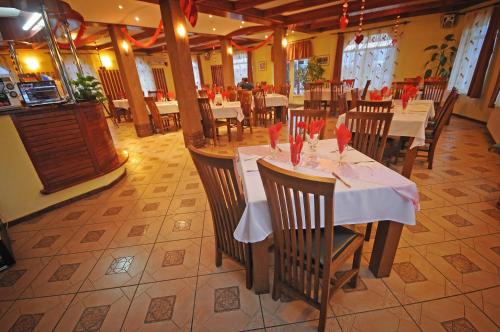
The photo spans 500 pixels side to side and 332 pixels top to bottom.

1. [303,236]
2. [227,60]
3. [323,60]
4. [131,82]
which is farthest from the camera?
[323,60]

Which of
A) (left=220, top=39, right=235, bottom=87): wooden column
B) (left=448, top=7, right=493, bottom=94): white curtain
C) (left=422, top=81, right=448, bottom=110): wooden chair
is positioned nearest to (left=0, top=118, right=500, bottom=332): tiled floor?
(left=422, top=81, right=448, bottom=110): wooden chair

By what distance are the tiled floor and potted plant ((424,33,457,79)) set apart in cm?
506

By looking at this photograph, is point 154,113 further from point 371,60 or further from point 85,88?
point 371,60

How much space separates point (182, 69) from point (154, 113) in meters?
1.92

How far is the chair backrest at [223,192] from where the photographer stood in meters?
1.04

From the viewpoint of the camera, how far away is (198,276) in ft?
5.10

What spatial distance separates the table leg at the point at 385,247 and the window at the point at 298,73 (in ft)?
29.8

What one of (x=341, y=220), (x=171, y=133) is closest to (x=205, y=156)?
(x=341, y=220)

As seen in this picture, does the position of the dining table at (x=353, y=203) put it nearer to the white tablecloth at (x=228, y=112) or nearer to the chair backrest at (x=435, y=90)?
the white tablecloth at (x=228, y=112)

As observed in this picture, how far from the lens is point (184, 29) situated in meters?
3.89

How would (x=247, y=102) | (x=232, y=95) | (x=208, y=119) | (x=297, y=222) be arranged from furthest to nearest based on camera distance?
(x=232, y=95) → (x=247, y=102) → (x=208, y=119) → (x=297, y=222)

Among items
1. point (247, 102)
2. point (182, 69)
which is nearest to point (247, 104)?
point (247, 102)

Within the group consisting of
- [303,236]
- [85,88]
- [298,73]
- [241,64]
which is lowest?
[303,236]

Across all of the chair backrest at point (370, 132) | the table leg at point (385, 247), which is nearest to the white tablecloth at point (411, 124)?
the chair backrest at point (370, 132)
